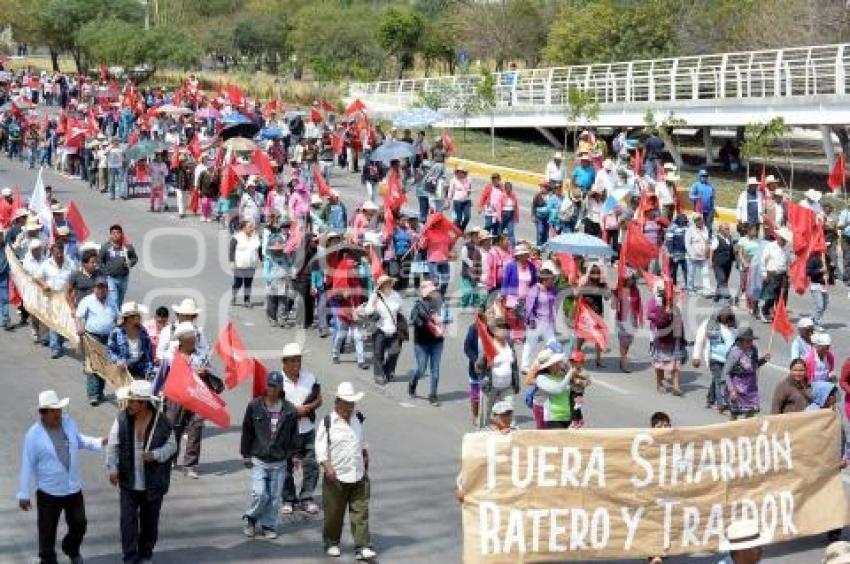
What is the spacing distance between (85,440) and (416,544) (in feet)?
8.83

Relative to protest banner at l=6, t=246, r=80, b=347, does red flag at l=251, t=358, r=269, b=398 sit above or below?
above

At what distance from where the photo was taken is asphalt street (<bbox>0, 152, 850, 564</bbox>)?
12641 millimetres

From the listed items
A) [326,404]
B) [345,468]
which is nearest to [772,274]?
[326,404]

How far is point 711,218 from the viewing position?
90.0 ft

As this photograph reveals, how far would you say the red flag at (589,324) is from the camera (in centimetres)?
1848

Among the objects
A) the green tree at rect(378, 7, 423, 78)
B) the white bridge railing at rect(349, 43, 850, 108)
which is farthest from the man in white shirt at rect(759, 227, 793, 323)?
the green tree at rect(378, 7, 423, 78)

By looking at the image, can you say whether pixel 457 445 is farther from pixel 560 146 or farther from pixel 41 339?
pixel 560 146

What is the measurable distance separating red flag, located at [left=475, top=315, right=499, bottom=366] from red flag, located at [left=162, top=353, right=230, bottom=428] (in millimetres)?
3144

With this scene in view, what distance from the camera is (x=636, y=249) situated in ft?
69.3

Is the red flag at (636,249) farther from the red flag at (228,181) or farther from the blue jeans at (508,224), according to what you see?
the red flag at (228,181)

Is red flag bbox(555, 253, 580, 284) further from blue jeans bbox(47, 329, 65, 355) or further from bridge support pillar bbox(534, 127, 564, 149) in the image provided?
bridge support pillar bbox(534, 127, 564, 149)

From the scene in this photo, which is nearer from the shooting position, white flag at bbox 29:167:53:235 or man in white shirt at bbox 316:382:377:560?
man in white shirt at bbox 316:382:377:560

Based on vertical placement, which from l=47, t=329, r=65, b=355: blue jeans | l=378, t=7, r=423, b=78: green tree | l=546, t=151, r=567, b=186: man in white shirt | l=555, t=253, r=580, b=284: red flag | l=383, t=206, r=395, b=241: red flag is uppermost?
l=378, t=7, r=423, b=78: green tree

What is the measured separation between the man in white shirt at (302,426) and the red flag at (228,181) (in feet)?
52.7
